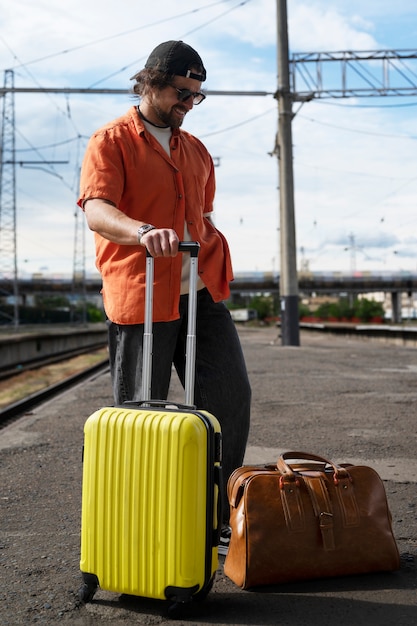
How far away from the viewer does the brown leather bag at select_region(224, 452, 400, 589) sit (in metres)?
2.97

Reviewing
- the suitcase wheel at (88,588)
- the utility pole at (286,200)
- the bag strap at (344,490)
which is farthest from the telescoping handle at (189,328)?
the utility pole at (286,200)

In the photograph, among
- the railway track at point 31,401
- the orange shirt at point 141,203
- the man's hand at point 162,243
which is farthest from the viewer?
the railway track at point 31,401

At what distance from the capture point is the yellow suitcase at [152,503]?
2.70 m

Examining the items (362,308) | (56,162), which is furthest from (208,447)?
(362,308)

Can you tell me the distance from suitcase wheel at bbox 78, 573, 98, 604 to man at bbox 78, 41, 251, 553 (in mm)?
609

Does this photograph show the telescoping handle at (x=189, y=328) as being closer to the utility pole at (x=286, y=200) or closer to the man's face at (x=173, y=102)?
the man's face at (x=173, y=102)

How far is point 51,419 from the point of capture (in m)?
8.40

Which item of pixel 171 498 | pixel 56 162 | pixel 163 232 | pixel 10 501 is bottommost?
pixel 10 501

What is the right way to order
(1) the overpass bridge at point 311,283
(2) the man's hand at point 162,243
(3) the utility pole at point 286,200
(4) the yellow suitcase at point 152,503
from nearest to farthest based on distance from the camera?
(4) the yellow suitcase at point 152,503 → (2) the man's hand at point 162,243 → (3) the utility pole at point 286,200 → (1) the overpass bridge at point 311,283

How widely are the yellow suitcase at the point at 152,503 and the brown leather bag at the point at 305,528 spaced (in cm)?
21

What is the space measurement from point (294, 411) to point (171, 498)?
5.66 meters

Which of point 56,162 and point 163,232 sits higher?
point 56,162

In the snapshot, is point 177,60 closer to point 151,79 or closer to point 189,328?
point 151,79

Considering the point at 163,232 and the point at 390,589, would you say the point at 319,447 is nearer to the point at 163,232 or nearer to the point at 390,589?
the point at 390,589
